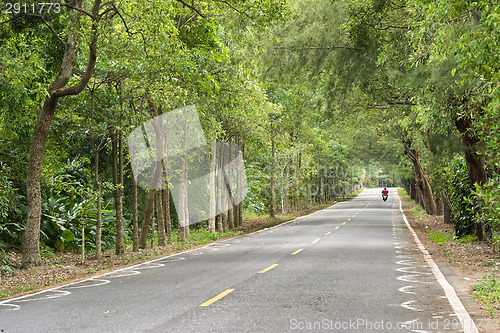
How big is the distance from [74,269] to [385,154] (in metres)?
40.1

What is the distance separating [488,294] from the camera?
9.07m

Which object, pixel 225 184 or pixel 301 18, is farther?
pixel 225 184

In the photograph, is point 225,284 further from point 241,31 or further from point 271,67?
point 271,67

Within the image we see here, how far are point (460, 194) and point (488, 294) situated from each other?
37.9 feet

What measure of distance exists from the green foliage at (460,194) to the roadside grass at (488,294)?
9616mm

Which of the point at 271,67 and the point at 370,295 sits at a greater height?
the point at 271,67

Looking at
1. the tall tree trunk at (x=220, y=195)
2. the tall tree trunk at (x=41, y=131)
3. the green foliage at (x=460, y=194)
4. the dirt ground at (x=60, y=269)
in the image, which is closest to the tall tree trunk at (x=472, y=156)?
the green foliage at (x=460, y=194)

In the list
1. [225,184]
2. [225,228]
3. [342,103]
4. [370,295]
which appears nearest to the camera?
[370,295]

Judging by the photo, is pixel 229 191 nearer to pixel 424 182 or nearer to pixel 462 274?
pixel 424 182

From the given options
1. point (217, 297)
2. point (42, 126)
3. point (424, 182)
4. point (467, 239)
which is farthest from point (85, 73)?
point (424, 182)

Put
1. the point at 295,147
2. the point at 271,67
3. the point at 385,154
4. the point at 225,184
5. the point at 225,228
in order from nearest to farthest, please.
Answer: the point at 271,67, the point at 225,228, the point at 225,184, the point at 295,147, the point at 385,154

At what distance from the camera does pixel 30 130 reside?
1595cm

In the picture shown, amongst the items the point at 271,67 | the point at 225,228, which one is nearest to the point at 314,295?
the point at 271,67

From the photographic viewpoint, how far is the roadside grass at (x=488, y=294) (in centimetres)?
810
